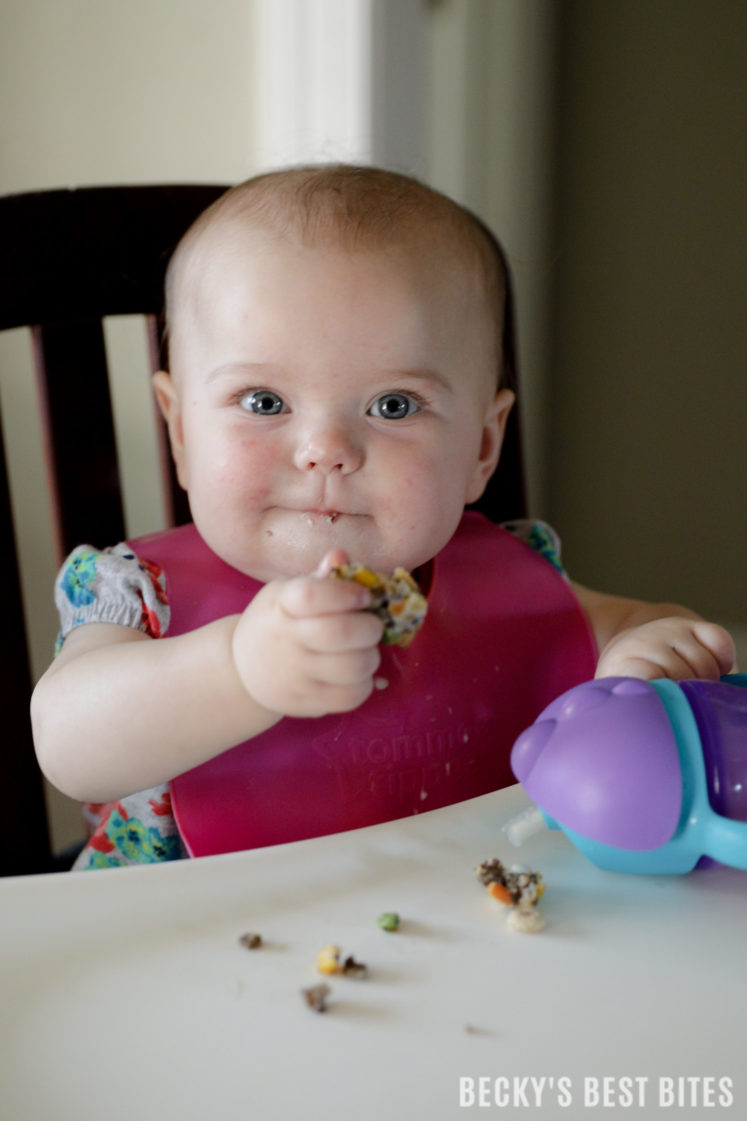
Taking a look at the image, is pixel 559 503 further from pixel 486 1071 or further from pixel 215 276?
pixel 486 1071

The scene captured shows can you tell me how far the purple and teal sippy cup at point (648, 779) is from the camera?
1.73ft

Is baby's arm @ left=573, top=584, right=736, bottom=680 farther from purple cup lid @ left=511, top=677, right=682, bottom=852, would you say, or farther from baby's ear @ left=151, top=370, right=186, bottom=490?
baby's ear @ left=151, top=370, right=186, bottom=490

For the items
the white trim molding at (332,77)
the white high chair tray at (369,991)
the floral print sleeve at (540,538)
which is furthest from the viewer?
the white trim molding at (332,77)

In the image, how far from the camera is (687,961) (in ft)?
1.63

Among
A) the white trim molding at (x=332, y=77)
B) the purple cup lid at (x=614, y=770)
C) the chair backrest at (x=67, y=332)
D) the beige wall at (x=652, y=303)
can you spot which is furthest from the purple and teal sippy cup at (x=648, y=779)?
the beige wall at (x=652, y=303)

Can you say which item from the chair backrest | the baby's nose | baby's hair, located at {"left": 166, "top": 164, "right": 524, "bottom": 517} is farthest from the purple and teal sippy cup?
the chair backrest

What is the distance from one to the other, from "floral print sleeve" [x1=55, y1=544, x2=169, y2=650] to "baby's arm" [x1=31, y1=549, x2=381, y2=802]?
0.02 metres

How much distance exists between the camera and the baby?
0.74 m

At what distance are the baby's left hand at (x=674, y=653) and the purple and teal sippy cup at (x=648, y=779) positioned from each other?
17cm

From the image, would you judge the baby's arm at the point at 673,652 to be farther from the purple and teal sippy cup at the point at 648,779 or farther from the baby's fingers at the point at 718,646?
the purple and teal sippy cup at the point at 648,779

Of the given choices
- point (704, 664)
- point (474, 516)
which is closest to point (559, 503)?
point (474, 516)

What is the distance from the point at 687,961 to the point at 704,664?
0.29m

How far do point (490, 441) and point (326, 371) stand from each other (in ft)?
0.82

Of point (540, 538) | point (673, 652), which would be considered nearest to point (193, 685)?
point (673, 652)
